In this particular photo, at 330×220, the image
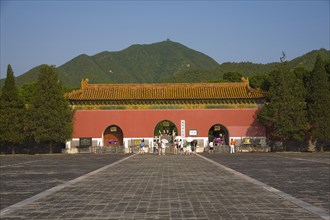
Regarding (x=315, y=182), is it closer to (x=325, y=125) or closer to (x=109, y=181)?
(x=109, y=181)

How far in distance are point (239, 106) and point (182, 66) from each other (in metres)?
109

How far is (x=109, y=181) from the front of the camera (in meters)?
12.3

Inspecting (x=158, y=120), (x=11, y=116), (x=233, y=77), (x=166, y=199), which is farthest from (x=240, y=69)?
(x=166, y=199)

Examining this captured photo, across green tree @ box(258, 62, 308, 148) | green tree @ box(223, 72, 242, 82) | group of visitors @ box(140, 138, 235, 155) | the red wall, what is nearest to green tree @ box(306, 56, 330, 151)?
green tree @ box(258, 62, 308, 148)

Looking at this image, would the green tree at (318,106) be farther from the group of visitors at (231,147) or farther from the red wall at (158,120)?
the group of visitors at (231,147)

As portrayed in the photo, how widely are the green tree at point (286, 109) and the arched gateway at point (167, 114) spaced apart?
1654 millimetres

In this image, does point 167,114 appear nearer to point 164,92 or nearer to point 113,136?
point 164,92

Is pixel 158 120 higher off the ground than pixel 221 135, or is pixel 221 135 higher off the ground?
pixel 158 120

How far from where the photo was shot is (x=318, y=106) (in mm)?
33469

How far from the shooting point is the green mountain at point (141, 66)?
104 meters

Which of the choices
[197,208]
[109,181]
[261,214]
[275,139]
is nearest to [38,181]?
[109,181]

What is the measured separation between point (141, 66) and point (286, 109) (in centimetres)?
11296

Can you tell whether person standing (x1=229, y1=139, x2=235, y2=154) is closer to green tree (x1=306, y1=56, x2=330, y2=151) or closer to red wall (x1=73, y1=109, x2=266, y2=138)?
red wall (x1=73, y1=109, x2=266, y2=138)

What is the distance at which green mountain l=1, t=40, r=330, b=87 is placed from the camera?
10378 centimetres
